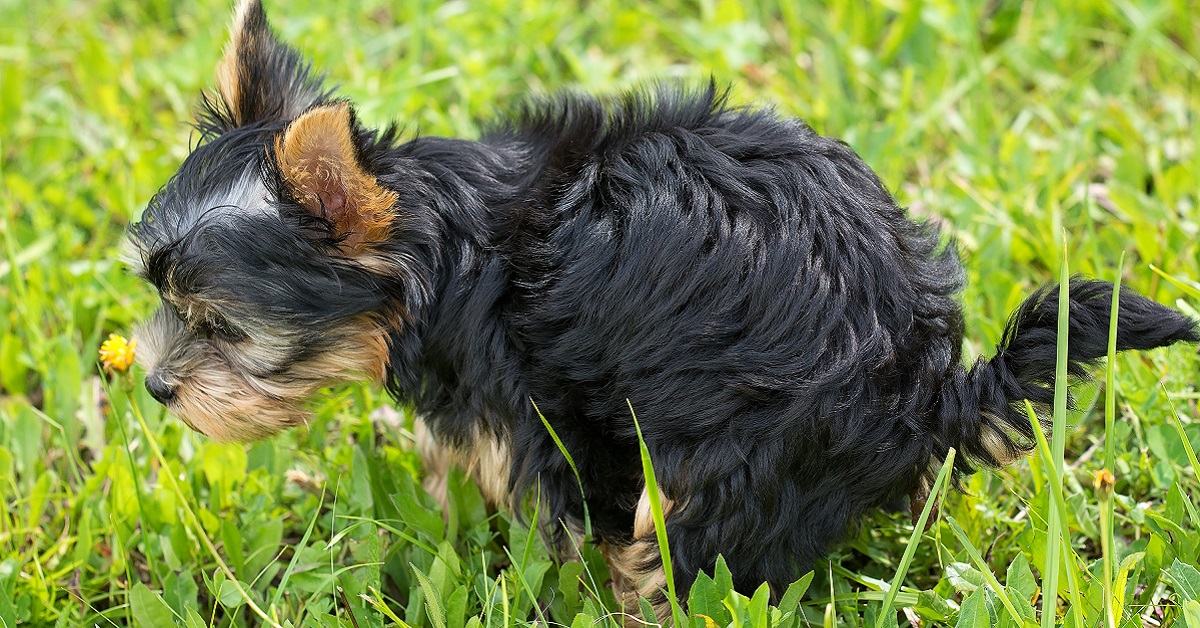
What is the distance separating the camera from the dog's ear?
2.89m

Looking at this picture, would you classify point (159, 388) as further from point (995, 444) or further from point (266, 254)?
point (995, 444)

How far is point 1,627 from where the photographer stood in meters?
2.74

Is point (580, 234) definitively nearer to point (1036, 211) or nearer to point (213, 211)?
point (213, 211)

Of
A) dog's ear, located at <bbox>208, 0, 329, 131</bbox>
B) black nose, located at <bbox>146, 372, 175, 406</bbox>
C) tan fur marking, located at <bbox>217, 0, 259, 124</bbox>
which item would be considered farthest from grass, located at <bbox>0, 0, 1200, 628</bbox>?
tan fur marking, located at <bbox>217, 0, 259, 124</bbox>

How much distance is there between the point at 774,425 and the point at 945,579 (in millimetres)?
655

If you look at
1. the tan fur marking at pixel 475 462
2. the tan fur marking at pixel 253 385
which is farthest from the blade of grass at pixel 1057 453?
the tan fur marking at pixel 253 385

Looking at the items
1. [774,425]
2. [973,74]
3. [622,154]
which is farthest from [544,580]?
[973,74]

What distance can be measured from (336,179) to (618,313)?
72 centimetres

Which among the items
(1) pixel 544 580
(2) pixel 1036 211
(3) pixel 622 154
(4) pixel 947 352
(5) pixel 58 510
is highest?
(3) pixel 622 154

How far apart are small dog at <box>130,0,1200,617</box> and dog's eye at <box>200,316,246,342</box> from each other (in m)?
0.01

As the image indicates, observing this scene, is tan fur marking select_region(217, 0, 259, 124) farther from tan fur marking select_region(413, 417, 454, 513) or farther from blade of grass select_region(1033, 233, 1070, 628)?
blade of grass select_region(1033, 233, 1070, 628)

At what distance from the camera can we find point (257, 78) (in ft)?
9.55

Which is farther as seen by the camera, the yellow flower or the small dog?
the yellow flower

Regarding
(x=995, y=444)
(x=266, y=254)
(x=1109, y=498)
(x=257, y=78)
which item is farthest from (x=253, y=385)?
(x=1109, y=498)
